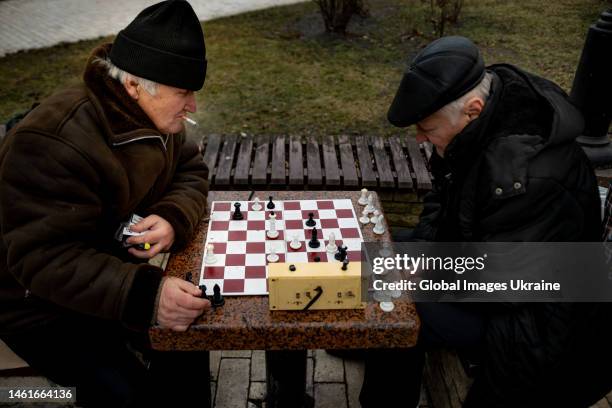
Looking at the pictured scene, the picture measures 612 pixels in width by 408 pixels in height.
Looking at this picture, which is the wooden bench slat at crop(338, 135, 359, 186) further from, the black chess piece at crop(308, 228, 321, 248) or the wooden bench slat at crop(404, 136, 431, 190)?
the black chess piece at crop(308, 228, 321, 248)

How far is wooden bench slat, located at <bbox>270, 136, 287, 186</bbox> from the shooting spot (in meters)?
4.03

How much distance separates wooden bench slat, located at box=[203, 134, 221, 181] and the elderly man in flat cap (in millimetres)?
2041

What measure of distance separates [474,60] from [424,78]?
253 millimetres

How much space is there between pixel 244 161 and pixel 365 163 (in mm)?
929

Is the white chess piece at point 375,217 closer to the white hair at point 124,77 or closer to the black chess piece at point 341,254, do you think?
the black chess piece at point 341,254

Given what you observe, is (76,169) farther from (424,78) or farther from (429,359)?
(429,359)

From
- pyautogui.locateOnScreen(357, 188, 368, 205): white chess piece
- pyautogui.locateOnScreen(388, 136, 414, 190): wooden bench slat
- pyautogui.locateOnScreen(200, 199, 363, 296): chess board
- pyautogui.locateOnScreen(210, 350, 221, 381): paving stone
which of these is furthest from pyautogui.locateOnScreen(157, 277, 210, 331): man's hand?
pyautogui.locateOnScreen(388, 136, 414, 190): wooden bench slat

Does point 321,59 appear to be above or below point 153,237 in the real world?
below

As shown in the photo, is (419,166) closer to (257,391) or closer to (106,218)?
(257,391)

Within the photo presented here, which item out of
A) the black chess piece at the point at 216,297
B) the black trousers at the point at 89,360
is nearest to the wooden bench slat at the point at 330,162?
the black trousers at the point at 89,360

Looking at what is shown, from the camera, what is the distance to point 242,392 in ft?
11.2

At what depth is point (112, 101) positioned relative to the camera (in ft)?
7.82

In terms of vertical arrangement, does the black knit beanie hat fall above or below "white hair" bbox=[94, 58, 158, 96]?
above

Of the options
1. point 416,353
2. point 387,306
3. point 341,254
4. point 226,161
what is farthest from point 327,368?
point 226,161
